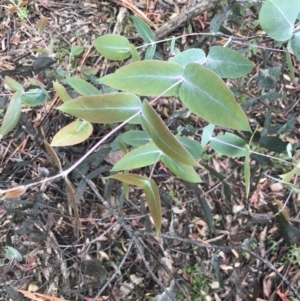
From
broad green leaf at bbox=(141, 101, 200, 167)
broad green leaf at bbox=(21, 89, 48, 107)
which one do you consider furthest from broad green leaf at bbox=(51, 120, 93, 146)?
broad green leaf at bbox=(21, 89, 48, 107)

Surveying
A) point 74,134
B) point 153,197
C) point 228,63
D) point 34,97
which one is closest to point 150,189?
point 153,197

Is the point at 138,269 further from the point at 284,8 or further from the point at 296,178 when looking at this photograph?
the point at 284,8

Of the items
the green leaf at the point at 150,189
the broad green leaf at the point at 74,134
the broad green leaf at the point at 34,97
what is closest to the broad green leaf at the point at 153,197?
the green leaf at the point at 150,189

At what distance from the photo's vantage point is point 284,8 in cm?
64

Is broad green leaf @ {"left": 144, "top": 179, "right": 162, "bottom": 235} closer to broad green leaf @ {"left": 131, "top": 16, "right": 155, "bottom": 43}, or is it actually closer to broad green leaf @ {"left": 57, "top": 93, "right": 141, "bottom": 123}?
broad green leaf @ {"left": 57, "top": 93, "right": 141, "bottom": 123}

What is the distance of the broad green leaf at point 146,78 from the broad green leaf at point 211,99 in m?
0.02

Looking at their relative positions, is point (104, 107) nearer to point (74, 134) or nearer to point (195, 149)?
point (74, 134)

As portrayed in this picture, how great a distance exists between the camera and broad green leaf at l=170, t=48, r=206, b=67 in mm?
681

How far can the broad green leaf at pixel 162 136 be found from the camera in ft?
1.54

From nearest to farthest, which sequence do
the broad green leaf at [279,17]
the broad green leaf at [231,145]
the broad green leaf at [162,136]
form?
the broad green leaf at [162,136], the broad green leaf at [279,17], the broad green leaf at [231,145]

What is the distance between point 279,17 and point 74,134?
38cm

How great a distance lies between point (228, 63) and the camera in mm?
696

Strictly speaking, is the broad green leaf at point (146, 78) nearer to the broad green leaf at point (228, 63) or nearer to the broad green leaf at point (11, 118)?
the broad green leaf at point (228, 63)

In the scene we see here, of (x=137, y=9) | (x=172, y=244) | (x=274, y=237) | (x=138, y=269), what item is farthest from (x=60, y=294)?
(x=137, y=9)
